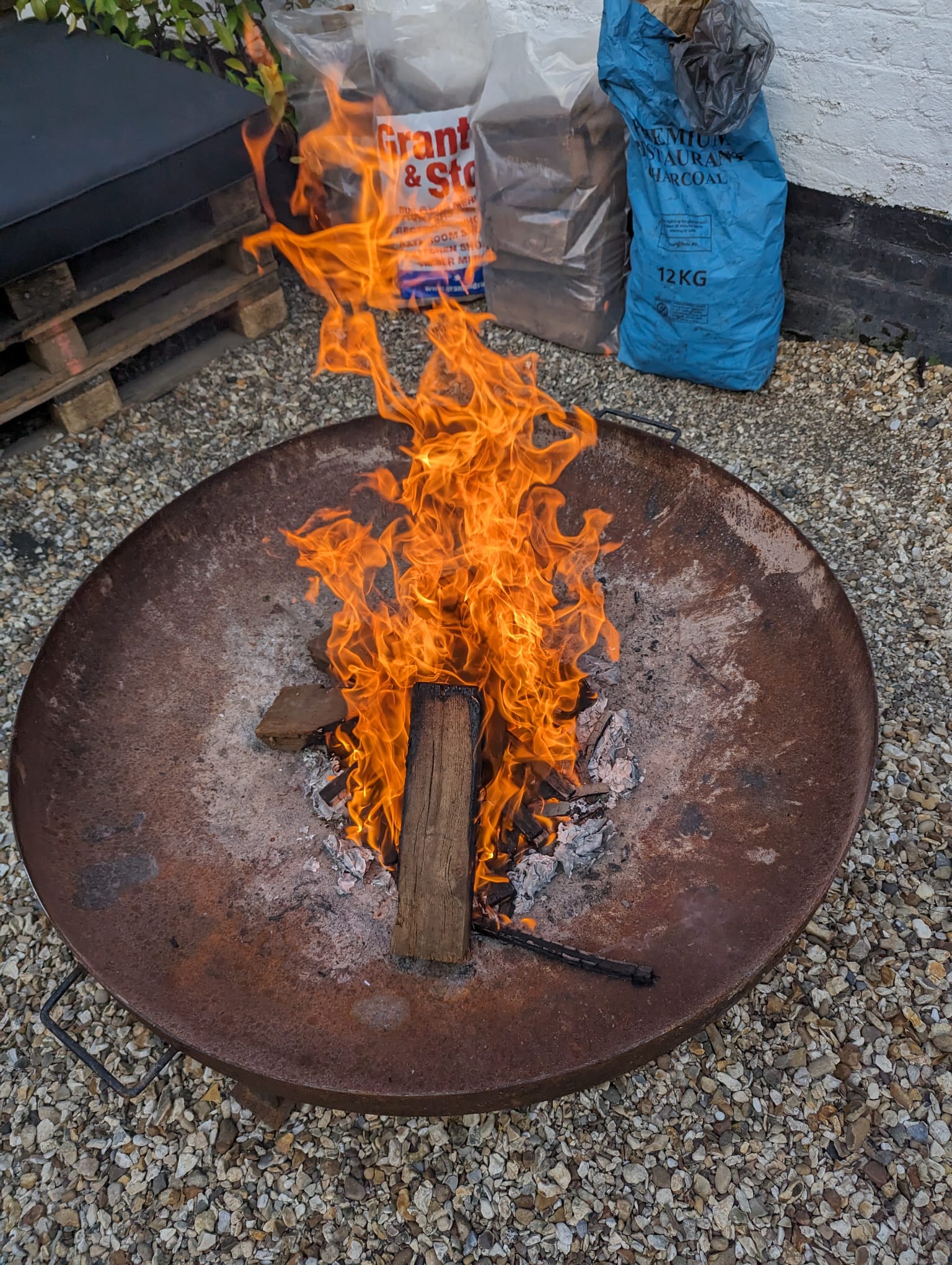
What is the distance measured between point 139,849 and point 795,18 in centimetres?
374

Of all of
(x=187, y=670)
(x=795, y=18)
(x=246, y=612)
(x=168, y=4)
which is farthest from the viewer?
(x=168, y=4)

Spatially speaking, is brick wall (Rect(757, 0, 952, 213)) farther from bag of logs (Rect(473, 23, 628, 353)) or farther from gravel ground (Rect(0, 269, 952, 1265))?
gravel ground (Rect(0, 269, 952, 1265))

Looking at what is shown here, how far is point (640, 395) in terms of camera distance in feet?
13.6

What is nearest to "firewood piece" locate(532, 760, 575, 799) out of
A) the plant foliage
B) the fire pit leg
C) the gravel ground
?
the gravel ground

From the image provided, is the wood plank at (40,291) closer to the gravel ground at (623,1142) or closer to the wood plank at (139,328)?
the wood plank at (139,328)

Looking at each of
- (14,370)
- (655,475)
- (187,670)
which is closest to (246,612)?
(187,670)

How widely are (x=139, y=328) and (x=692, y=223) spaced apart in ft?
8.04

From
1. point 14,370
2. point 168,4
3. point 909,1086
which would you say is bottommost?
point 909,1086

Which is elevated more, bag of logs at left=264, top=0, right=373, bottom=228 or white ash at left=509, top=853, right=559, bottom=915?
bag of logs at left=264, top=0, right=373, bottom=228

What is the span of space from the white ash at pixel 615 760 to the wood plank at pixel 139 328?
9.49ft

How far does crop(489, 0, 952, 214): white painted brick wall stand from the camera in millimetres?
3266

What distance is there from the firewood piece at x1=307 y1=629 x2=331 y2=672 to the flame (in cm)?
5

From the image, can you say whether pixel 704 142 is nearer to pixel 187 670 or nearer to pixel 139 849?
pixel 187 670

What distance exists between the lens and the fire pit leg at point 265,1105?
2.12m
